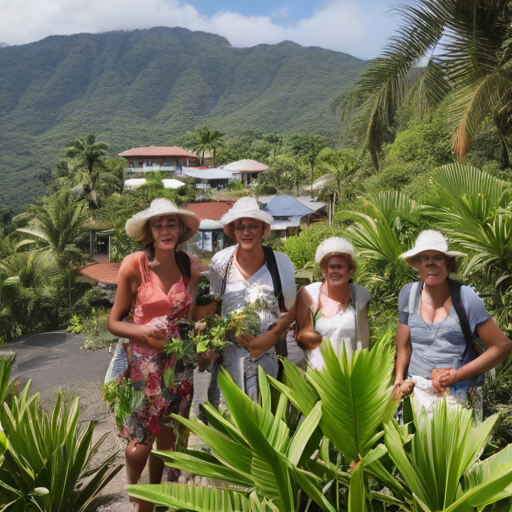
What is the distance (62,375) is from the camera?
1795 centimetres

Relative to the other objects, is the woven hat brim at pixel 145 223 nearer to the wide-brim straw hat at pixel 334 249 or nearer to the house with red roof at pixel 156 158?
the wide-brim straw hat at pixel 334 249

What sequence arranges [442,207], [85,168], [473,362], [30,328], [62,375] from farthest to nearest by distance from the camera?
[85,168]
[30,328]
[62,375]
[442,207]
[473,362]

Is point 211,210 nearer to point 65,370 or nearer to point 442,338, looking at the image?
point 65,370

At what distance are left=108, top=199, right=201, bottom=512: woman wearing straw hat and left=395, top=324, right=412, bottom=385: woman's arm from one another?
107cm

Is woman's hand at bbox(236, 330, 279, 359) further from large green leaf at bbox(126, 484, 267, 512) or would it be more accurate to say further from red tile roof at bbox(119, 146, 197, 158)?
red tile roof at bbox(119, 146, 197, 158)

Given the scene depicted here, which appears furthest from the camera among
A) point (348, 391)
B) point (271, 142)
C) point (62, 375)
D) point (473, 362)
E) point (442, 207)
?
point (271, 142)

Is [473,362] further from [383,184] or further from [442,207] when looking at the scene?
[383,184]

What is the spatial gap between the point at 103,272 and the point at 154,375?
66.6 ft

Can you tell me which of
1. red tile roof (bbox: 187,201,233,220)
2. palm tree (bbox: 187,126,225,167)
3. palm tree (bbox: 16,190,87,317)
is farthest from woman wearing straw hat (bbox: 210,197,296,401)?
palm tree (bbox: 187,126,225,167)

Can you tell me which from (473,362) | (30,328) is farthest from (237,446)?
(30,328)

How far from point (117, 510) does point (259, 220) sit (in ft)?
5.64

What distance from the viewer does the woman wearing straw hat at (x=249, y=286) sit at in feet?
9.06

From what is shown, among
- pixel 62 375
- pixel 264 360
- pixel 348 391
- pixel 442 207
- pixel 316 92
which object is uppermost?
pixel 316 92

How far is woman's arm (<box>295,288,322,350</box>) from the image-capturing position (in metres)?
2.86
